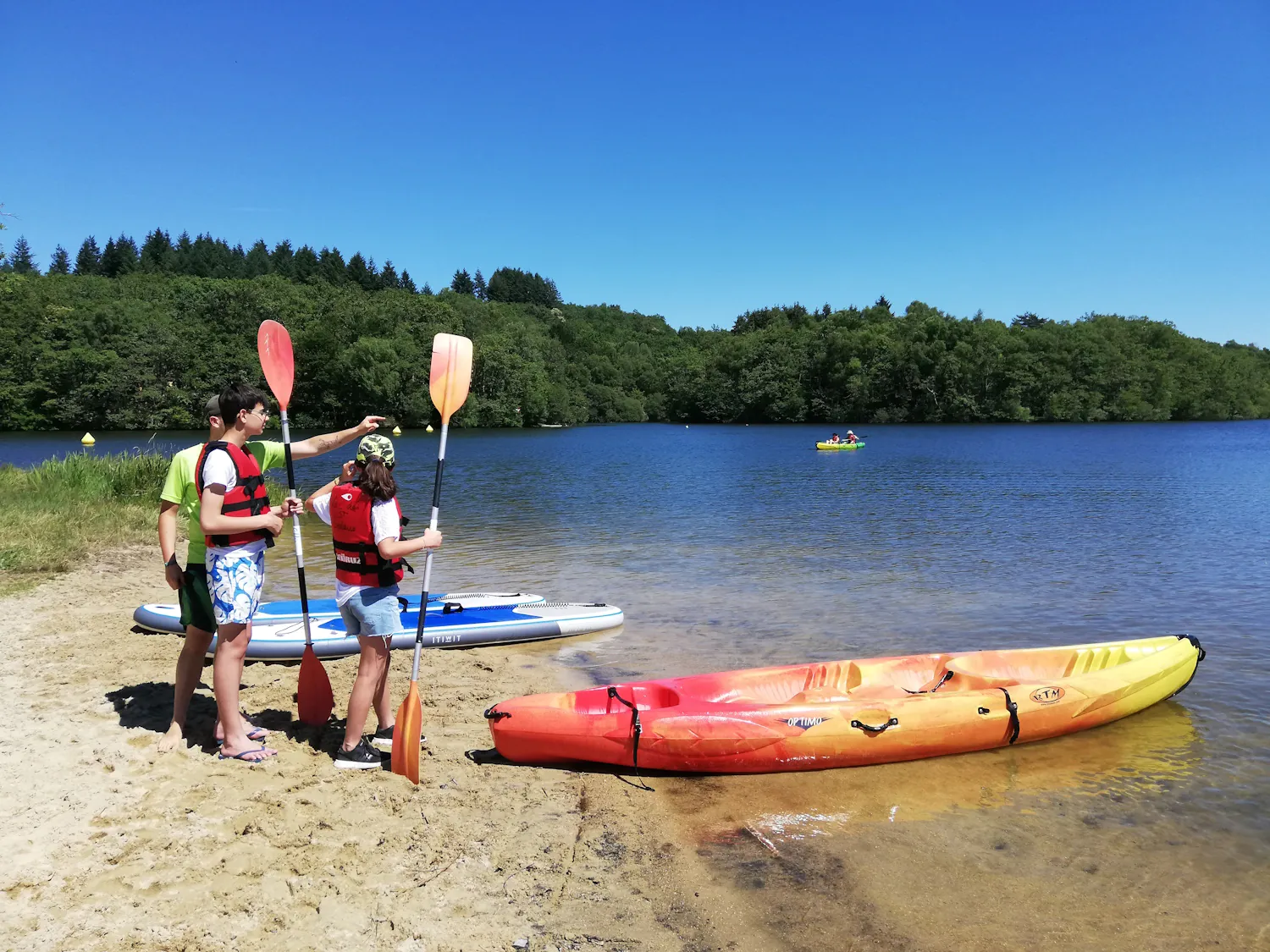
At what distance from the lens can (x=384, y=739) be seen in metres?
4.78

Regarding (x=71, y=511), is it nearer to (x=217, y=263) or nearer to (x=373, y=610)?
(x=373, y=610)

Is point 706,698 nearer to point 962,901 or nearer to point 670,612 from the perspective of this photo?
point 962,901

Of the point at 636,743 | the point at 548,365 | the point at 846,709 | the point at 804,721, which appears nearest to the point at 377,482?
the point at 636,743

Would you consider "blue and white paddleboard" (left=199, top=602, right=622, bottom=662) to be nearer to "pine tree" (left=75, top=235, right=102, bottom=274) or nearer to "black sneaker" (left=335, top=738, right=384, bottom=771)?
"black sneaker" (left=335, top=738, right=384, bottom=771)

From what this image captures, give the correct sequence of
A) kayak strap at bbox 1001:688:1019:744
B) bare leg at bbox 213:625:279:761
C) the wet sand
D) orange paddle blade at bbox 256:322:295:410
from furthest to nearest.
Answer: kayak strap at bbox 1001:688:1019:744
orange paddle blade at bbox 256:322:295:410
bare leg at bbox 213:625:279:761
the wet sand

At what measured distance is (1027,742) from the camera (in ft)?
18.8

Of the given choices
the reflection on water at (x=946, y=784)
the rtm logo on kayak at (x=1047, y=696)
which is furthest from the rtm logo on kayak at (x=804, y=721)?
the rtm logo on kayak at (x=1047, y=696)

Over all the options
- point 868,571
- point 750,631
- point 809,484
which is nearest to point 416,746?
point 750,631

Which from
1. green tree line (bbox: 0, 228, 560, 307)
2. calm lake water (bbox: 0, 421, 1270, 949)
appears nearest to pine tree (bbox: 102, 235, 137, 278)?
green tree line (bbox: 0, 228, 560, 307)

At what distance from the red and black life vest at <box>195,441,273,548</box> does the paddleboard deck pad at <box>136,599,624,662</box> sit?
2971 mm

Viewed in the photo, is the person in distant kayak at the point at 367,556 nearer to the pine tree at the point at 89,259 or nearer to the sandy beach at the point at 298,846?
the sandy beach at the point at 298,846

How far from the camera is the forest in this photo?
55.1 meters

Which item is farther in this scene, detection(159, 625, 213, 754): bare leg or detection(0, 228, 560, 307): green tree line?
detection(0, 228, 560, 307): green tree line

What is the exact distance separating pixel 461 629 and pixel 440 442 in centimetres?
302
